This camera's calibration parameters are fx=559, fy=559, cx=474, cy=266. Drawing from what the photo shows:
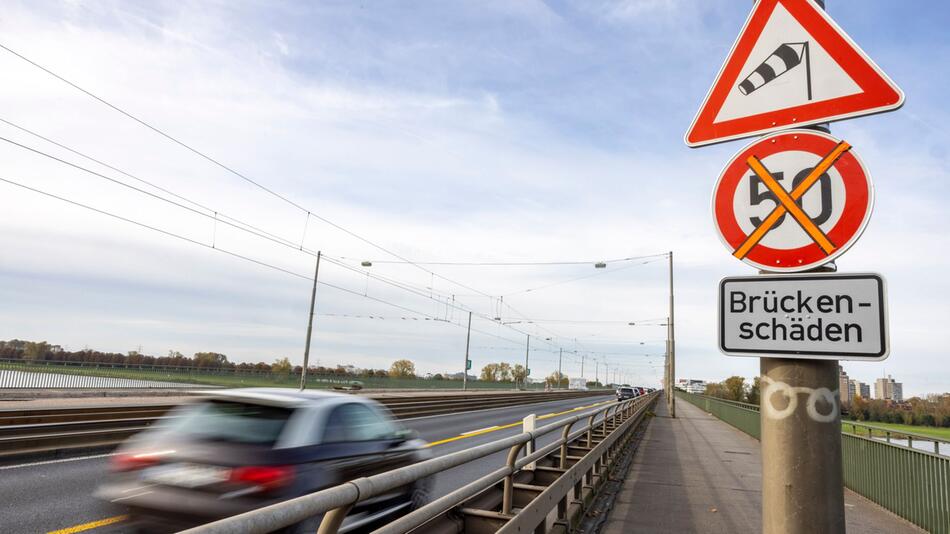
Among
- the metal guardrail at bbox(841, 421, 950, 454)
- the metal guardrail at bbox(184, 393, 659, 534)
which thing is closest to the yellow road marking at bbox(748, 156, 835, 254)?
the metal guardrail at bbox(184, 393, 659, 534)

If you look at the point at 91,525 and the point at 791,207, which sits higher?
the point at 791,207

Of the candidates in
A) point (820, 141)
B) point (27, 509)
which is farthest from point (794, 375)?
point (27, 509)

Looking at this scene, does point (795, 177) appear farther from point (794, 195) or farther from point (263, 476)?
point (263, 476)

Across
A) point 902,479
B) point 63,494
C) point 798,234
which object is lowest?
point 63,494

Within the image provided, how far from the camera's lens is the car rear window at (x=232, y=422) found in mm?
4746

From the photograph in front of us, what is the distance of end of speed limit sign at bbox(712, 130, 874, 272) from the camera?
83.6 inches

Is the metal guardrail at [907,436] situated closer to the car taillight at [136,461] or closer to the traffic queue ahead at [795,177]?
the traffic queue ahead at [795,177]

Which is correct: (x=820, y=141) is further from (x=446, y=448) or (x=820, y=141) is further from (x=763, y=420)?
(x=446, y=448)

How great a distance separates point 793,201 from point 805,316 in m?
0.47

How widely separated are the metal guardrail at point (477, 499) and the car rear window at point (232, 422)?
1746 mm

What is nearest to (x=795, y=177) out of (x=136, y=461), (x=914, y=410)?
(x=136, y=461)

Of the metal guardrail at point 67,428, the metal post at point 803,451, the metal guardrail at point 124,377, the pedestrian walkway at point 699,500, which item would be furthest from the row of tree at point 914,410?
the metal post at point 803,451

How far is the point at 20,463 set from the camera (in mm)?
9078

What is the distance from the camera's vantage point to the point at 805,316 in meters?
2.12
